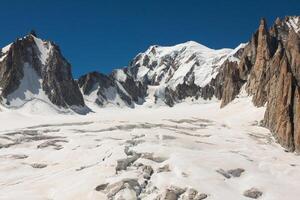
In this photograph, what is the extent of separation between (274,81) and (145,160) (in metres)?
69.4

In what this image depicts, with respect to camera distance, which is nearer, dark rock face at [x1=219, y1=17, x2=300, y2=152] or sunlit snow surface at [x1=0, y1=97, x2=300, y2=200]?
sunlit snow surface at [x1=0, y1=97, x2=300, y2=200]

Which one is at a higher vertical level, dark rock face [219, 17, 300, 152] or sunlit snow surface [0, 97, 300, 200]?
dark rock face [219, 17, 300, 152]

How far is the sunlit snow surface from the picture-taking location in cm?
6122

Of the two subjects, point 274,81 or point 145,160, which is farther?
point 274,81

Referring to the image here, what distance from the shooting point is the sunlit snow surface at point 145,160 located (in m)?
61.2

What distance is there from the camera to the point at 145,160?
6906cm

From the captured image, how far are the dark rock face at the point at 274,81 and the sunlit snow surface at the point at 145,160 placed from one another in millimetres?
3329

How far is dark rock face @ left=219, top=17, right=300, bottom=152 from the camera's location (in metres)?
96.9

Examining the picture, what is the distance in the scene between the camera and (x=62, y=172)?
71250 mm

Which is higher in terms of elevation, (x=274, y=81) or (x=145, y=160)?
(x=274, y=81)

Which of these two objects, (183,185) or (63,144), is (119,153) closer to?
(183,185)

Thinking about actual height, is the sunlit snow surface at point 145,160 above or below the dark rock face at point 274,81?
below

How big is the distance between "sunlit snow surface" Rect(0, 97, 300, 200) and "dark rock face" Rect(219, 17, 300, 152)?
3.33 m

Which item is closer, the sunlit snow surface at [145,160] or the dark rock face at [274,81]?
the sunlit snow surface at [145,160]
